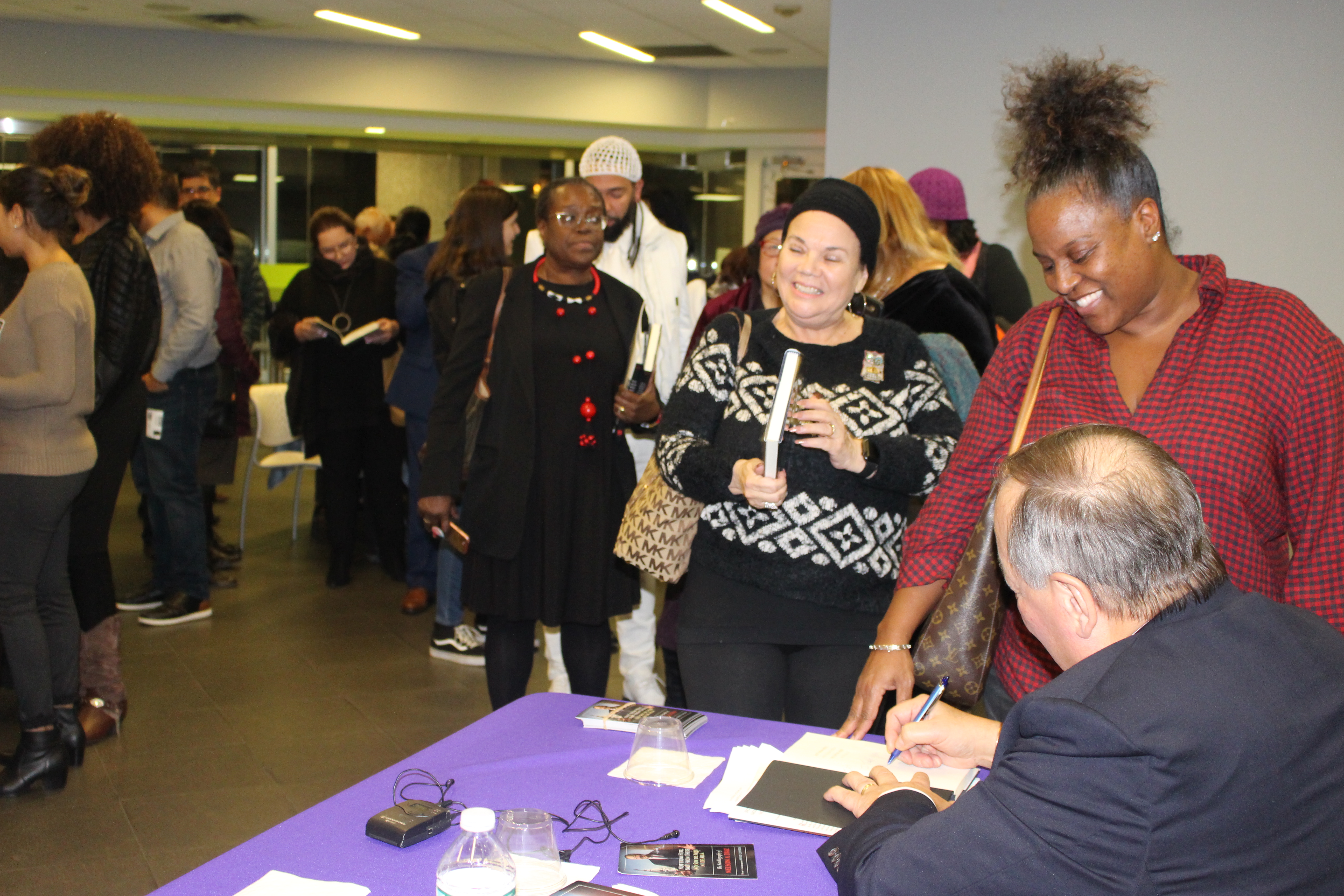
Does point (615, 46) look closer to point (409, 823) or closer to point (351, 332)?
point (351, 332)

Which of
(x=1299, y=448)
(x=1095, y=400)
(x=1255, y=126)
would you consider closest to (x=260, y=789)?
(x=1095, y=400)

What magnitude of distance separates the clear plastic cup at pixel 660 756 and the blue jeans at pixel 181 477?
367cm

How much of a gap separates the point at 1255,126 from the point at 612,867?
400 cm

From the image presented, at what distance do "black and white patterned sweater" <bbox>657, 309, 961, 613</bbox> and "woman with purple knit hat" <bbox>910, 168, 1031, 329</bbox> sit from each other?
127cm

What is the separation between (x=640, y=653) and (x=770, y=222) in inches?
61.9

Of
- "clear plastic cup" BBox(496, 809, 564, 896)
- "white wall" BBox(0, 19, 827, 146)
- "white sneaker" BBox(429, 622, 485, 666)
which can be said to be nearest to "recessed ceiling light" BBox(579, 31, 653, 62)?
"white wall" BBox(0, 19, 827, 146)

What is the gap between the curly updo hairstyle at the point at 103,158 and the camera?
3.67 meters

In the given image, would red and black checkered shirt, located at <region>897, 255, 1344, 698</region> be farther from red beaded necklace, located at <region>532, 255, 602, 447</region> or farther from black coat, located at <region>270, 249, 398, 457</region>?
black coat, located at <region>270, 249, 398, 457</region>

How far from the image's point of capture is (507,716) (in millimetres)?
2021

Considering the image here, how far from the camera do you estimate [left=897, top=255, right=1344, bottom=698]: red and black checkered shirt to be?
1781 millimetres

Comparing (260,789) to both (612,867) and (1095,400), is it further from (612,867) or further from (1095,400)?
(1095,400)

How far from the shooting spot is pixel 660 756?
1774 mm

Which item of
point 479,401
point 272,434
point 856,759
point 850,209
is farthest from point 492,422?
point 272,434

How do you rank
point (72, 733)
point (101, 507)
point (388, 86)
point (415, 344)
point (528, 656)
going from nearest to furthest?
point (528, 656), point (72, 733), point (101, 507), point (415, 344), point (388, 86)
